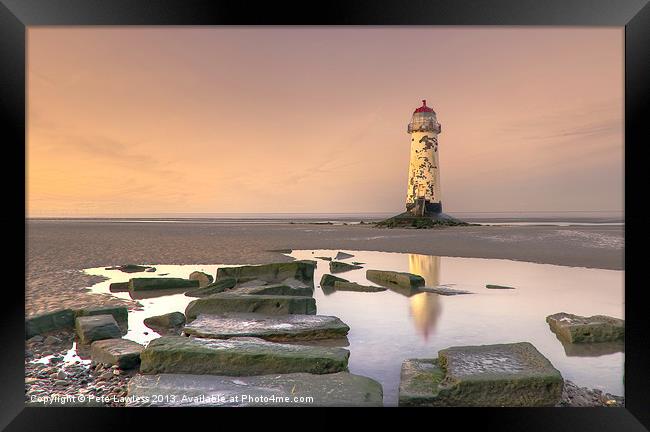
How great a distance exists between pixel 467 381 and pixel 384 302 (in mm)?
3427

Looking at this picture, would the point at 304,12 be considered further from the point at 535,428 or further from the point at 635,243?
the point at 535,428

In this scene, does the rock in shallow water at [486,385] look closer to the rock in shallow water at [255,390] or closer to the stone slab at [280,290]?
the rock in shallow water at [255,390]

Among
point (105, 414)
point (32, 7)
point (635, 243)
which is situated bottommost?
point (105, 414)

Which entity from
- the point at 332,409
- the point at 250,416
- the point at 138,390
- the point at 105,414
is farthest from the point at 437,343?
the point at 105,414

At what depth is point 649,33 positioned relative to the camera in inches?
88.9

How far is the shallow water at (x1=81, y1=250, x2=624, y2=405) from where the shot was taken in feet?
12.4

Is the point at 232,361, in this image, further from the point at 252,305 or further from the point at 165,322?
the point at 165,322

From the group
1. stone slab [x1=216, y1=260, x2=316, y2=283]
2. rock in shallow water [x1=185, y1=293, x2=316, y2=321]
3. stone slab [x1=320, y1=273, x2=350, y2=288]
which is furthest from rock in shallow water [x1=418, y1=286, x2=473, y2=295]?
rock in shallow water [x1=185, y1=293, x2=316, y2=321]

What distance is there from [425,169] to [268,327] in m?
25.3

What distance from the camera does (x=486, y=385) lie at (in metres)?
2.85

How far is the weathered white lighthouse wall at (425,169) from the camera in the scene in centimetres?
2802

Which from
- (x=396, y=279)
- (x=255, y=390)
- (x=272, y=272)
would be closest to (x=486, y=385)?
(x=255, y=390)

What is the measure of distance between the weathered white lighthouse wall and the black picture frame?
1031 inches

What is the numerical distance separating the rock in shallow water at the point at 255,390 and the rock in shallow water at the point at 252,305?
6.54 feet
